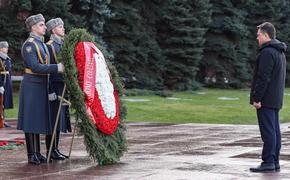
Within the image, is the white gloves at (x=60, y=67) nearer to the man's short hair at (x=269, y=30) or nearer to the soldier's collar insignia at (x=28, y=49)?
the soldier's collar insignia at (x=28, y=49)

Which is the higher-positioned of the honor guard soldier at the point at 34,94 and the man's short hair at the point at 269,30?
the man's short hair at the point at 269,30

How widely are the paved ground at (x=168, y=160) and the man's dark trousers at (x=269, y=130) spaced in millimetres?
244

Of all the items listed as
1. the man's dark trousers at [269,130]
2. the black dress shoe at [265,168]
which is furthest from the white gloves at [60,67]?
the black dress shoe at [265,168]

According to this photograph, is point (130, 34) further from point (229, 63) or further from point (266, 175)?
point (266, 175)

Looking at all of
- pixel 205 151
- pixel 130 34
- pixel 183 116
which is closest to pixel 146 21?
pixel 130 34

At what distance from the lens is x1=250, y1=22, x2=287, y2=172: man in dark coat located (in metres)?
8.71

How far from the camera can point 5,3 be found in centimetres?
2780

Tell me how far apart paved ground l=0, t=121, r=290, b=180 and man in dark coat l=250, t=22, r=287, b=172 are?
11.3 inches

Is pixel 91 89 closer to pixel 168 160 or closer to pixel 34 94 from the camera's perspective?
pixel 34 94

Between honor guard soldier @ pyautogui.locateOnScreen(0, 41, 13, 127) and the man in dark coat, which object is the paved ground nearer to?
the man in dark coat

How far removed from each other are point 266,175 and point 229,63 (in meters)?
31.3

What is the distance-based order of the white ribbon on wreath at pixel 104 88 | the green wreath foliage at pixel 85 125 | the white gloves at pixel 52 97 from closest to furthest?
the green wreath foliage at pixel 85 125, the white ribbon on wreath at pixel 104 88, the white gloves at pixel 52 97

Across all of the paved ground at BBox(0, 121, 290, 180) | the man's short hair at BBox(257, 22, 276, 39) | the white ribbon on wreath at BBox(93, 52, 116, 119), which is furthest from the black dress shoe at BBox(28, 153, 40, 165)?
the man's short hair at BBox(257, 22, 276, 39)

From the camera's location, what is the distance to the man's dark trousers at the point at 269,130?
8859 mm
